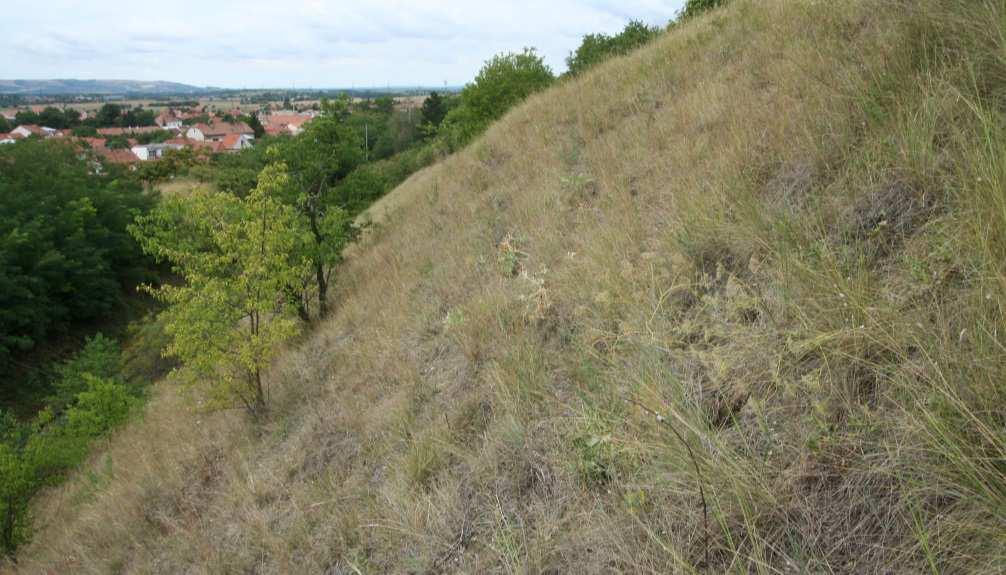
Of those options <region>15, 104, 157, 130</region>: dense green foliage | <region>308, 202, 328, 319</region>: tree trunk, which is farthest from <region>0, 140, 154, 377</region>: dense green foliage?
<region>15, 104, 157, 130</region>: dense green foliage

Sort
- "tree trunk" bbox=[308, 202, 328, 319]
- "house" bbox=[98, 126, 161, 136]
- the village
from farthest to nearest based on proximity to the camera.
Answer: "house" bbox=[98, 126, 161, 136] < the village < "tree trunk" bbox=[308, 202, 328, 319]

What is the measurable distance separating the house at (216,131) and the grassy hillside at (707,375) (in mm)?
104087

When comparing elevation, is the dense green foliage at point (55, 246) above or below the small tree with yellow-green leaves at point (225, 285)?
below

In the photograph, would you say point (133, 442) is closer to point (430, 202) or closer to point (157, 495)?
point (157, 495)

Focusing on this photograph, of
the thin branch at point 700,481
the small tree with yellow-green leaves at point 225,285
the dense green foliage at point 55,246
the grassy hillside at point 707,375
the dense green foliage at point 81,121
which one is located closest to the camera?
the grassy hillside at point 707,375

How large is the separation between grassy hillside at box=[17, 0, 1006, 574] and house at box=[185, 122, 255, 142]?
104 m

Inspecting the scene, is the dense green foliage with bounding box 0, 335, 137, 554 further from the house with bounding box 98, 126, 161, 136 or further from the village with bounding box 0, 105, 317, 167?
the house with bounding box 98, 126, 161, 136

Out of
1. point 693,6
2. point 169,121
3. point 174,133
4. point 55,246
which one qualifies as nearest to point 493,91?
point 693,6

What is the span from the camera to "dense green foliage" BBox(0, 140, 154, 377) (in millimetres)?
23031

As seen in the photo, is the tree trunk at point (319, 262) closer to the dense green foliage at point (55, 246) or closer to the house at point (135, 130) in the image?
the dense green foliage at point (55, 246)

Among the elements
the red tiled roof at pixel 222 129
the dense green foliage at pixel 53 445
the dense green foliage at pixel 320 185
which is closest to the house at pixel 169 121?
the red tiled roof at pixel 222 129

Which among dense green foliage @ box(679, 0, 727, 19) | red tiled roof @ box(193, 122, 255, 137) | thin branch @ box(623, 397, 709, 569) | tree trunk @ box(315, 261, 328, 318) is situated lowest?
tree trunk @ box(315, 261, 328, 318)

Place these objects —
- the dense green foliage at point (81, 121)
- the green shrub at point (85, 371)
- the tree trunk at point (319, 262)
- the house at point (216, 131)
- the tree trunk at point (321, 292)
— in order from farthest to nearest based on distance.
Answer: the house at point (216, 131), the dense green foliage at point (81, 121), the green shrub at point (85, 371), the tree trunk at point (319, 262), the tree trunk at point (321, 292)

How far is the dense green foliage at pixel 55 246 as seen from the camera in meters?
23.0
